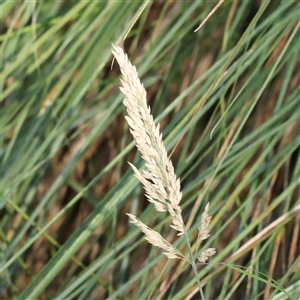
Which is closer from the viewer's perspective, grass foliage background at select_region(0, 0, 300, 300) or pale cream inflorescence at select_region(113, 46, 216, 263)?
pale cream inflorescence at select_region(113, 46, 216, 263)

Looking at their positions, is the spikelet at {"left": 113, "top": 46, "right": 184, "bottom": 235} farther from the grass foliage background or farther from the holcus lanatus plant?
the grass foliage background

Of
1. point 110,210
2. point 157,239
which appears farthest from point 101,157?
point 157,239

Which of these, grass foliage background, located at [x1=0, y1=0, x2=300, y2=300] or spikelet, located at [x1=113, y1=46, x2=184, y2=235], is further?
grass foliage background, located at [x1=0, y1=0, x2=300, y2=300]

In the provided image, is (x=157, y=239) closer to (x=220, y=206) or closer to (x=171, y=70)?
(x=220, y=206)

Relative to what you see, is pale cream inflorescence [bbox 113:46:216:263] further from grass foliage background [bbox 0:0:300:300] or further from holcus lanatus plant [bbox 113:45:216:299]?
grass foliage background [bbox 0:0:300:300]

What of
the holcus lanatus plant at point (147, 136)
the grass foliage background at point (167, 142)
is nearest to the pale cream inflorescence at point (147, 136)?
the holcus lanatus plant at point (147, 136)

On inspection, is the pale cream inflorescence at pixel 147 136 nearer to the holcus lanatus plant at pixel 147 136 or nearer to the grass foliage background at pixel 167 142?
the holcus lanatus plant at pixel 147 136

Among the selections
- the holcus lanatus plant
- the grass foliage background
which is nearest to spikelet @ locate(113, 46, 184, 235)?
the holcus lanatus plant

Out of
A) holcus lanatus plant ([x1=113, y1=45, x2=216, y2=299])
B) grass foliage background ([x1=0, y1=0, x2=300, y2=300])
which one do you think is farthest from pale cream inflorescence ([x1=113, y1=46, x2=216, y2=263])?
grass foliage background ([x1=0, y1=0, x2=300, y2=300])

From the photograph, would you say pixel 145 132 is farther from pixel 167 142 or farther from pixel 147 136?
pixel 167 142
